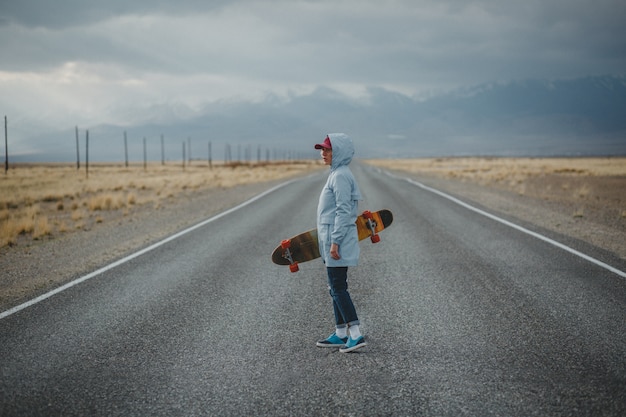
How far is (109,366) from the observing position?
4051 mm

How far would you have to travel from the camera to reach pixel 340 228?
4.20m

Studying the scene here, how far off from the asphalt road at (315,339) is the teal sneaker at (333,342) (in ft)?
0.25

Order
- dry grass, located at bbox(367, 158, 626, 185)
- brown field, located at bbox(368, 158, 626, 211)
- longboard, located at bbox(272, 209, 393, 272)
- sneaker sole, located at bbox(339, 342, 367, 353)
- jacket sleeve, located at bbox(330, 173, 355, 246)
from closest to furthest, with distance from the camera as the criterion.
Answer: jacket sleeve, located at bbox(330, 173, 355, 246) → sneaker sole, located at bbox(339, 342, 367, 353) → longboard, located at bbox(272, 209, 393, 272) → brown field, located at bbox(368, 158, 626, 211) → dry grass, located at bbox(367, 158, 626, 185)

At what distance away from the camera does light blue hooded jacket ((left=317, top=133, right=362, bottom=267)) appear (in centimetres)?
422

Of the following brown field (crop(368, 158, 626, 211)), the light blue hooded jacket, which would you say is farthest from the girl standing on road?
brown field (crop(368, 158, 626, 211))

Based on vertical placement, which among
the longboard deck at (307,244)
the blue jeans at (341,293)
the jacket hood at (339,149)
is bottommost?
the blue jeans at (341,293)

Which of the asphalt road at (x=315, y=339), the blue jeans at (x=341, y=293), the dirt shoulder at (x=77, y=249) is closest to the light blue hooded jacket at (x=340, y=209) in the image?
the blue jeans at (x=341, y=293)

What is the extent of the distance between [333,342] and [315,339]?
0.22 meters

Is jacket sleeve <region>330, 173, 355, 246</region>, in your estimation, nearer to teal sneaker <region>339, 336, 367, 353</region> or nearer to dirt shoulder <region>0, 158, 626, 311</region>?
teal sneaker <region>339, 336, 367, 353</region>

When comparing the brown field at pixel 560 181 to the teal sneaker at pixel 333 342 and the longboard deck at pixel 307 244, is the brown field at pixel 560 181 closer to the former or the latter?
the longboard deck at pixel 307 244

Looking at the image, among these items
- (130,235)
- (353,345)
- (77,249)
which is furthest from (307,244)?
(130,235)

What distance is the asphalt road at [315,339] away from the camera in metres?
3.45

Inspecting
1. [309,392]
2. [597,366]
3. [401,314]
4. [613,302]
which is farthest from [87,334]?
[613,302]

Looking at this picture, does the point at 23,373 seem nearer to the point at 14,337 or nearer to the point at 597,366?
the point at 14,337
